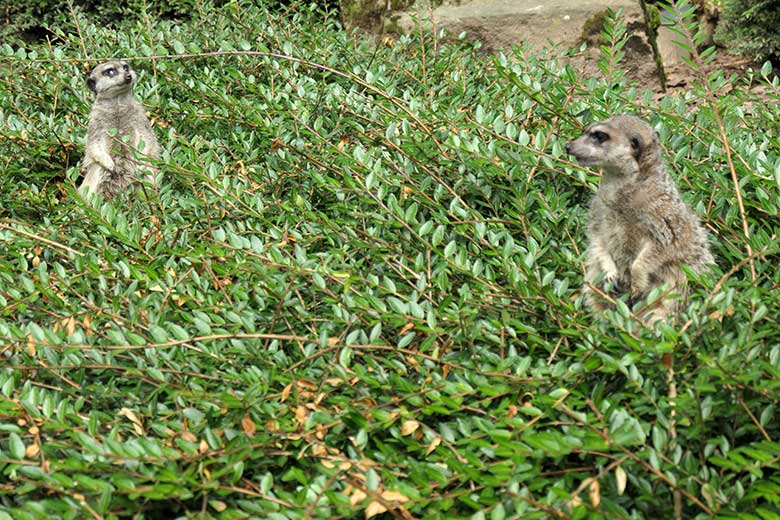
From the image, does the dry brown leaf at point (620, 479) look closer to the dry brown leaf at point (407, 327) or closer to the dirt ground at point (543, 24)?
the dry brown leaf at point (407, 327)

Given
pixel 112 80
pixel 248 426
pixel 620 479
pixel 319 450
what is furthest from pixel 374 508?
pixel 112 80

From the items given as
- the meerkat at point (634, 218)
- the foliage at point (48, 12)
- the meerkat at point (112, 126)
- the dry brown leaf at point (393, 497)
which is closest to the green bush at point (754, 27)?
the meerkat at point (634, 218)

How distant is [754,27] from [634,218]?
4.59m

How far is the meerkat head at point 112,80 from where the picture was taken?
474 centimetres

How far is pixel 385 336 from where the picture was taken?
2662mm

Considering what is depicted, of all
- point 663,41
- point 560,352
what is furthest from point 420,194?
point 663,41

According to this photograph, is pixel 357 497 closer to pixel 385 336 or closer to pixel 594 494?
pixel 594 494

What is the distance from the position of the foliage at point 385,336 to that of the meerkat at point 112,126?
0.62 metres

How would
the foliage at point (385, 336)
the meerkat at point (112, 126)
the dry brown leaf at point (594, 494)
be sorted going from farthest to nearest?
the meerkat at point (112, 126)
the foliage at point (385, 336)
the dry brown leaf at point (594, 494)

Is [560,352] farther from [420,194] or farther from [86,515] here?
[86,515]

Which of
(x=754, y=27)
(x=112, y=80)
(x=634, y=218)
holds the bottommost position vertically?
(x=754, y=27)

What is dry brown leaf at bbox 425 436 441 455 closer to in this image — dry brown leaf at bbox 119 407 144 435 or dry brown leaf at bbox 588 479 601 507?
dry brown leaf at bbox 588 479 601 507

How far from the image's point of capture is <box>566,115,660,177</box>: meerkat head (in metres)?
3.10

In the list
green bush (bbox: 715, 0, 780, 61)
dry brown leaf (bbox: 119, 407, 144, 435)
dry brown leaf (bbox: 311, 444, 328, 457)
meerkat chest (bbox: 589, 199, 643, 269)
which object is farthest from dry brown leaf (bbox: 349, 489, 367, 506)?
green bush (bbox: 715, 0, 780, 61)
